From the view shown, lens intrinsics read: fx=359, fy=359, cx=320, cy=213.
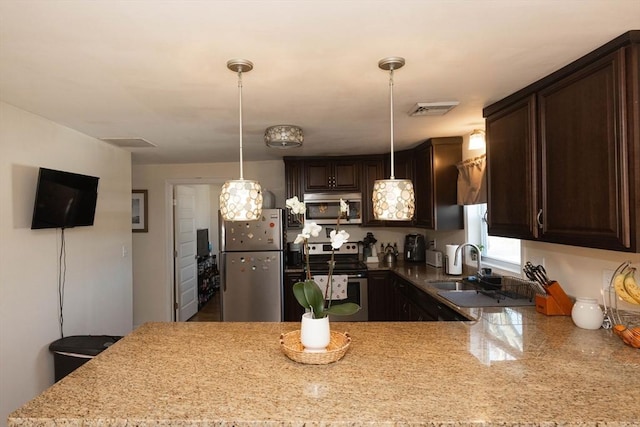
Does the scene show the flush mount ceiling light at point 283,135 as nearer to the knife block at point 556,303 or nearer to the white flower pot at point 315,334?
the white flower pot at point 315,334

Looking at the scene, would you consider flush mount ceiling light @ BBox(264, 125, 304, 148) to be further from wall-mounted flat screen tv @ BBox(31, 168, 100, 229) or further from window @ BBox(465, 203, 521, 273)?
window @ BBox(465, 203, 521, 273)

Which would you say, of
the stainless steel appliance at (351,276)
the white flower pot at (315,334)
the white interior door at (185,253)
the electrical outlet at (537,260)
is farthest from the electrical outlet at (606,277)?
the white interior door at (185,253)

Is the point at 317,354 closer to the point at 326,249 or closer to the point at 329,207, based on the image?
the point at 329,207

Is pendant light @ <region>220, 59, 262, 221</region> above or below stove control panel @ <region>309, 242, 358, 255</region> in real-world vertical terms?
above

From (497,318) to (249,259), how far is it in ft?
8.60

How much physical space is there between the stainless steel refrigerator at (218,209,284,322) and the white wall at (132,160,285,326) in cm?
91

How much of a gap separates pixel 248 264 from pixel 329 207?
1123 millimetres

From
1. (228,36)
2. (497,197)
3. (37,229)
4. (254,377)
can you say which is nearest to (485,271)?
(497,197)

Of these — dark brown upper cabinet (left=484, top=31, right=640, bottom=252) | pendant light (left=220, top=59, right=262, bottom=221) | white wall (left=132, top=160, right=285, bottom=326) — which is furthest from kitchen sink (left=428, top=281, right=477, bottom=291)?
white wall (left=132, top=160, right=285, bottom=326)

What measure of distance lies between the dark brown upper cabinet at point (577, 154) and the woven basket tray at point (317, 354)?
1.20 m

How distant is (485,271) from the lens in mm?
2809

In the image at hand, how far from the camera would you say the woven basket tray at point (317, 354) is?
1367 mm

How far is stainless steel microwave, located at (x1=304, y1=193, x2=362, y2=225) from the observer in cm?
415

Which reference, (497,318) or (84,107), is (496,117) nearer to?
(497,318)
